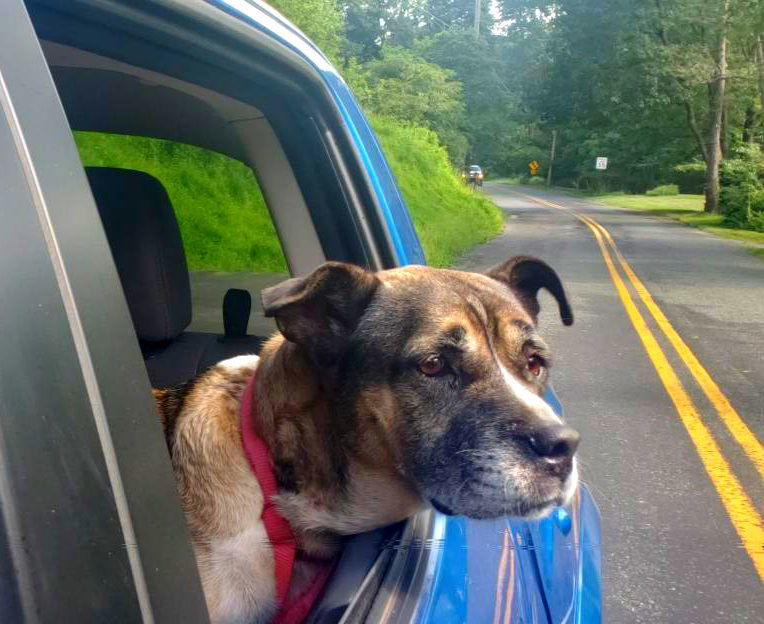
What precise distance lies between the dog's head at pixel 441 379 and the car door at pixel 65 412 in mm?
829

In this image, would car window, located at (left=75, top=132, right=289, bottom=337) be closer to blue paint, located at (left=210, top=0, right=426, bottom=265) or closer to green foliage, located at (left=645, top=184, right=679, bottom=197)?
blue paint, located at (left=210, top=0, right=426, bottom=265)

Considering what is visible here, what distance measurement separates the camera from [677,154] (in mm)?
63688

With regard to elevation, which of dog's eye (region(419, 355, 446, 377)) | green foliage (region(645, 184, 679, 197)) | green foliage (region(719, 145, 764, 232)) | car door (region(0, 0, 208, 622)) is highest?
car door (region(0, 0, 208, 622))

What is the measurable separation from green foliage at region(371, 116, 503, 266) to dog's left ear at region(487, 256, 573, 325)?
1628 cm

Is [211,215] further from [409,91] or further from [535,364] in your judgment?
[409,91]

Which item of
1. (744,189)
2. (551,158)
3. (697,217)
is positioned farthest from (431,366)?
(551,158)

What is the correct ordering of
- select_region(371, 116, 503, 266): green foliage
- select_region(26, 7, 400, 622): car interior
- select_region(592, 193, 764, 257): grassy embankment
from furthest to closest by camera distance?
select_region(592, 193, 764, 257): grassy embankment, select_region(371, 116, 503, 266): green foliage, select_region(26, 7, 400, 622): car interior

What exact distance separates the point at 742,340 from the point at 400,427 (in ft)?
32.1

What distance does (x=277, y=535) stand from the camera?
76.4 inches

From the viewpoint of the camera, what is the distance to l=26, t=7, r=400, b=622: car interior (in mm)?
2816

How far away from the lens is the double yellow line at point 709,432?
501cm

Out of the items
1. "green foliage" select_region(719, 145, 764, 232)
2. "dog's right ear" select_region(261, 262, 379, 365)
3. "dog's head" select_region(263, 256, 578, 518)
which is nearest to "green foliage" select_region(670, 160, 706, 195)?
"green foliage" select_region(719, 145, 764, 232)

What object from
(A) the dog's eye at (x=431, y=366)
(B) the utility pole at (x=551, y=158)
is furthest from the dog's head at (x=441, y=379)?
(B) the utility pole at (x=551, y=158)

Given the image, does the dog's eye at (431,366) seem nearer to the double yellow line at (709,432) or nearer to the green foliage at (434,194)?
the double yellow line at (709,432)
